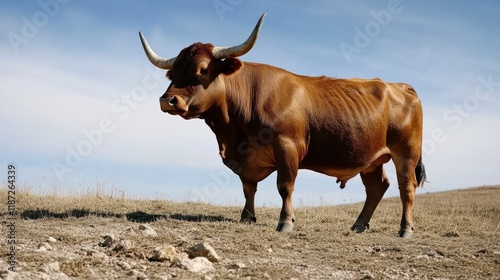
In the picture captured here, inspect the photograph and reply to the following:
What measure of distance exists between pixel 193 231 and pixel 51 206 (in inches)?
149

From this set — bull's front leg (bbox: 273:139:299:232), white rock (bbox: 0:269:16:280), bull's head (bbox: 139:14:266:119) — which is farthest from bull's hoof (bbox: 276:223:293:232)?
white rock (bbox: 0:269:16:280)

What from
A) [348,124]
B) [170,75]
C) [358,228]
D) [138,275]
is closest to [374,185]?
[358,228]

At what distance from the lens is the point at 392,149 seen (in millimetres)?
10617

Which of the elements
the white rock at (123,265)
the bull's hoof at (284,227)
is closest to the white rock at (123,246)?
the white rock at (123,265)

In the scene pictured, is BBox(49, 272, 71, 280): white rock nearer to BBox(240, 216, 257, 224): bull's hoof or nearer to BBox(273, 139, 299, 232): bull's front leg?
BBox(273, 139, 299, 232): bull's front leg

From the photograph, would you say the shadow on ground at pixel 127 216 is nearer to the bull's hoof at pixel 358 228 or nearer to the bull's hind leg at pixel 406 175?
the bull's hoof at pixel 358 228

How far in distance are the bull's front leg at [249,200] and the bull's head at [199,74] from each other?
1.50 meters

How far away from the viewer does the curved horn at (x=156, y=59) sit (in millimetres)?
9969

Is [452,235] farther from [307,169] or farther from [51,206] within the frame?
[51,206]

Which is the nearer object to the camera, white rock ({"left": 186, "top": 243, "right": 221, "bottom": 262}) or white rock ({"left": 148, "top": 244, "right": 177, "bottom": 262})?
white rock ({"left": 148, "top": 244, "right": 177, "bottom": 262})

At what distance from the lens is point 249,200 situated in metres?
→ 10.1

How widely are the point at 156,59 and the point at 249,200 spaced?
2.70m

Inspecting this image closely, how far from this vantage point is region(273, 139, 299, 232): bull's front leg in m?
9.09

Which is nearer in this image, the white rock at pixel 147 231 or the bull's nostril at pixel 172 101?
the white rock at pixel 147 231
